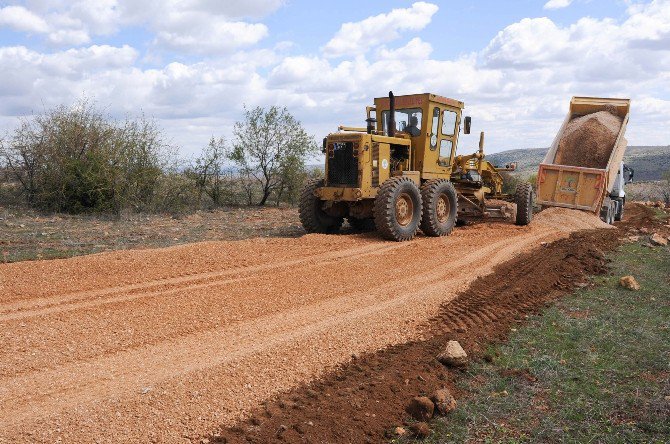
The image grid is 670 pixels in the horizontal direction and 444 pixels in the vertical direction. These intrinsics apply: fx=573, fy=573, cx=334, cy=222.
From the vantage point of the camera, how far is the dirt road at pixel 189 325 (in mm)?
4176

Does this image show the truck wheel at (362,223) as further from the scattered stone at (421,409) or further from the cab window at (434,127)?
the scattered stone at (421,409)

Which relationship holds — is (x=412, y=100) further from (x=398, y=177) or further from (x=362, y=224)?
(x=362, y=224)

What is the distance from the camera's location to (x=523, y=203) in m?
14.6

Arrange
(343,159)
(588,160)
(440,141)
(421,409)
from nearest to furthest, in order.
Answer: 1. (421,409)
2. (343,159)
3. (440,141)
4. (588,160)

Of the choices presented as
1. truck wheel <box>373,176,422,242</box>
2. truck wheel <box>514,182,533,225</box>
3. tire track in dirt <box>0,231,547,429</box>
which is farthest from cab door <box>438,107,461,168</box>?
tire track in dirt <box>0,231,547,429</box>

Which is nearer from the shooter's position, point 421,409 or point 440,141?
point 421,409

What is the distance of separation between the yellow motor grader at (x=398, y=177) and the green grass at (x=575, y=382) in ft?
17.4

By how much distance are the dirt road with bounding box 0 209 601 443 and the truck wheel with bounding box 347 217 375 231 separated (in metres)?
2.98

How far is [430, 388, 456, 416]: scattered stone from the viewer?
4.30m

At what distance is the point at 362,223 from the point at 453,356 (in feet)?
29.4

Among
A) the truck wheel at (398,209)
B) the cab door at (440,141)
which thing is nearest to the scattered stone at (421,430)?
the truck wheel at (398,209)

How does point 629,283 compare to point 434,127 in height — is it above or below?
below

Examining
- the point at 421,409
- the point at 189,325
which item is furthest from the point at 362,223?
the point at 421,409

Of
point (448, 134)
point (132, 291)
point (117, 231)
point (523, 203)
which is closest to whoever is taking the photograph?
point (132, 291)
